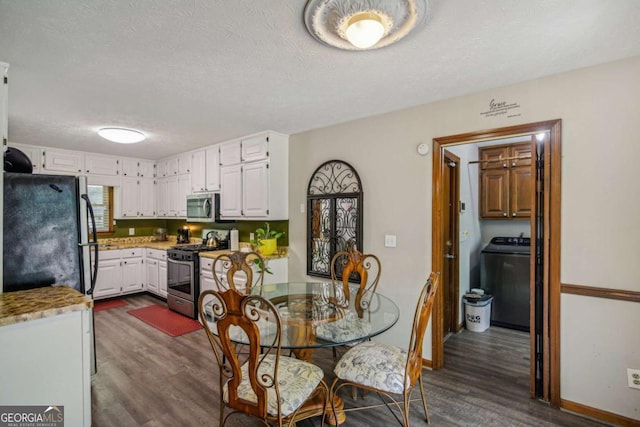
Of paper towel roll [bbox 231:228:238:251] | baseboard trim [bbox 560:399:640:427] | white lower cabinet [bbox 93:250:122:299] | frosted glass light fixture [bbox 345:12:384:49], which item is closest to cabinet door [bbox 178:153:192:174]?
paper towel roll [bbox 231:228:238:251]

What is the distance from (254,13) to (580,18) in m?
1.64

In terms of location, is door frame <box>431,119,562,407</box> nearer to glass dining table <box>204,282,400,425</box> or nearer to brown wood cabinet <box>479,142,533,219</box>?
glass dining table <box>204,282,400,425</box>

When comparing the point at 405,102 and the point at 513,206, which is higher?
the point at 405,102

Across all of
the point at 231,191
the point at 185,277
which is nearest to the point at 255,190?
the point at 231,191

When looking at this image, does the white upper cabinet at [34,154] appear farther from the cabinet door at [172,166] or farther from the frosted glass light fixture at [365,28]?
the frosted glass light fixture at [365,28]

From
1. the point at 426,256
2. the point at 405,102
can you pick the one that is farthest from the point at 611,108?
the point at 426,256

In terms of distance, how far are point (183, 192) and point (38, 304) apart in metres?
3.53

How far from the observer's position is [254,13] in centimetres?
154

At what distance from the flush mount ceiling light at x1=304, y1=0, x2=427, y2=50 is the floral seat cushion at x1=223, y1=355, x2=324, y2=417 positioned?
5.93 feet

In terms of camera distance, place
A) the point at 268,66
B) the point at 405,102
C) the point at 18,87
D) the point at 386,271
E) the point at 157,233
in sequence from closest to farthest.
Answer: the point at 268,66
the point at 18,87
the point at 405,102
the point at 386,271
the point at 157,233

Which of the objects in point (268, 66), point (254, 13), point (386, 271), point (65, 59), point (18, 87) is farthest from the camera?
point (386, 271)

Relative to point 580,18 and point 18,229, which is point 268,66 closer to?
point 580,18

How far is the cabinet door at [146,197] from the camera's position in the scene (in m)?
5.47

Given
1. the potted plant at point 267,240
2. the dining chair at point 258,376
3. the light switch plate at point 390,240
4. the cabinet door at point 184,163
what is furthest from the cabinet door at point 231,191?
the dining chair at point 258,376
